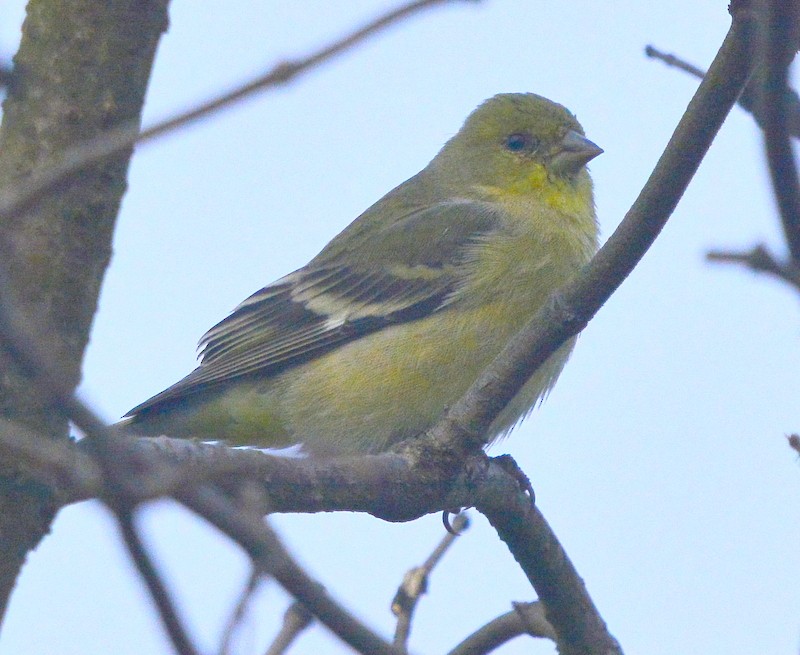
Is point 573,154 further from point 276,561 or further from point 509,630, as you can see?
point 276,561

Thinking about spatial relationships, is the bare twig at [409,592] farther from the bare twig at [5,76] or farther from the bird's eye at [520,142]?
the bird's eye at [520,142]

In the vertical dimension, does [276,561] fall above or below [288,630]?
below

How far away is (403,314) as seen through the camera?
6.26 m

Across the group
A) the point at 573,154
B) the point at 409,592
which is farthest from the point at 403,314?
the point at 409,592

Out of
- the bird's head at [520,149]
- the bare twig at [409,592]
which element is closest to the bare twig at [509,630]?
the bare twig at [409,592]

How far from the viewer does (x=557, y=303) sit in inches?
150

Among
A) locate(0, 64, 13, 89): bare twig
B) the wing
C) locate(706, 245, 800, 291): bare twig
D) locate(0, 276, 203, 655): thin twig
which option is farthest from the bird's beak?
locate(0, 276, 203, 655): thin twig

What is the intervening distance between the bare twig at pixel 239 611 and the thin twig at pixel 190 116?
0.59m

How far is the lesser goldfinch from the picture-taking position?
5875 mm

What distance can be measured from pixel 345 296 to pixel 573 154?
1.69 meters

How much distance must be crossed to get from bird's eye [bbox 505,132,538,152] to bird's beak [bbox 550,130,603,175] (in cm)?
21

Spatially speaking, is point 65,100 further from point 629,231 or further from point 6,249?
point 6,249

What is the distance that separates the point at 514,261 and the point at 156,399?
2.02 meters

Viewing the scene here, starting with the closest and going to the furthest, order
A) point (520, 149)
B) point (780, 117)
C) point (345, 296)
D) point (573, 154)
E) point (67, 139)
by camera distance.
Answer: point (780, 117) → point (67, 139) → point (345, 296) → point (573, 154) → point (520, 149)
